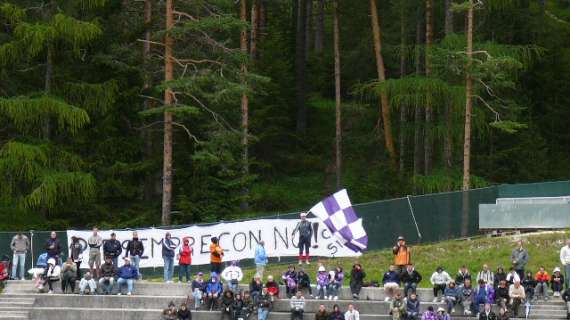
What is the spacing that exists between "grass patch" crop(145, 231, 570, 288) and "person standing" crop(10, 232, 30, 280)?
4001 mm

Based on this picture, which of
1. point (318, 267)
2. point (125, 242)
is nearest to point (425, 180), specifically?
point (318, 267)

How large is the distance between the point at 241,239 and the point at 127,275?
4.31m

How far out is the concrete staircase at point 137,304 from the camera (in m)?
28.8

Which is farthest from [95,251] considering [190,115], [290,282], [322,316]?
[190,115]

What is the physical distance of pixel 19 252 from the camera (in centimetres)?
3120

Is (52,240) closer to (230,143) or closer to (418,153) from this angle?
(230,143)

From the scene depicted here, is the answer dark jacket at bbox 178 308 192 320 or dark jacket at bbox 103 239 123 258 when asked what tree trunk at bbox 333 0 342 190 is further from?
dark jacket at bbox 178 308 192 320

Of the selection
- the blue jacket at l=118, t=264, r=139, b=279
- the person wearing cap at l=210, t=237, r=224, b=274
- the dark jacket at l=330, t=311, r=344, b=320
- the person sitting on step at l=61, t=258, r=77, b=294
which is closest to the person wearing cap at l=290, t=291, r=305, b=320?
the dark jacket at l=330, t=311, r=344, b=320

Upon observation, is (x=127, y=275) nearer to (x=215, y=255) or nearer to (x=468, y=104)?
(x=215, y=255)

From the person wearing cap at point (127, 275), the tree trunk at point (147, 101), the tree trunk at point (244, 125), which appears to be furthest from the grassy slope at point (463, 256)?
the tree trunk at point (147, 101)

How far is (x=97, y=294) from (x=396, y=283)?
28.2ft

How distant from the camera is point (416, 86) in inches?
1567

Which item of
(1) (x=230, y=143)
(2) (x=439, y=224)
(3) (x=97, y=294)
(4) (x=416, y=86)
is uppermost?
(4) (x=416, y=86)

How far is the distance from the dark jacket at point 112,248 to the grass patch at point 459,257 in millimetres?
2504
